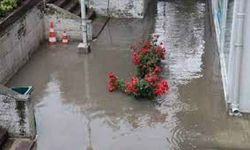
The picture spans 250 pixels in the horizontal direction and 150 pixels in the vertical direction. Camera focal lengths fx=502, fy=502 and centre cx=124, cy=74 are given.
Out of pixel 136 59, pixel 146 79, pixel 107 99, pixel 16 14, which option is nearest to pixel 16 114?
pixel 107 99

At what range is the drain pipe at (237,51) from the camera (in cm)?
945

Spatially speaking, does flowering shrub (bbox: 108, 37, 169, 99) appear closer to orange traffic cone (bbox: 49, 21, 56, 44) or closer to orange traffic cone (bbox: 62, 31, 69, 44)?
orange traffic cone (bbox: 62, 31, 69, 44)

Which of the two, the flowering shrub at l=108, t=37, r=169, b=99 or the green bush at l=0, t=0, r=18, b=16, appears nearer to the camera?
the flowering shrub at l=108, t=37, r=169, b=99

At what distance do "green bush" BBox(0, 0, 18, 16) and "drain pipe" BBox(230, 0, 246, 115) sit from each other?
6012mm

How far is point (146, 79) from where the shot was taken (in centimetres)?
1086

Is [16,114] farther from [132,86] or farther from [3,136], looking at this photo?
[132,86]

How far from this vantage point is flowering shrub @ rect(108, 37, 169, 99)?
423 inches

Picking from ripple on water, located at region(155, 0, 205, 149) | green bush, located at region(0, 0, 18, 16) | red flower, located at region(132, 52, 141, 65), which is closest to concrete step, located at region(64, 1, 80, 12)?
ripple on water, located at region(155, 0, 205, 149)

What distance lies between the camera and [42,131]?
373 inches

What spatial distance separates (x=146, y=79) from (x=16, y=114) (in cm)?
311

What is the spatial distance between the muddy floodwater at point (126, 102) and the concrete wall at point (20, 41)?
0.23m

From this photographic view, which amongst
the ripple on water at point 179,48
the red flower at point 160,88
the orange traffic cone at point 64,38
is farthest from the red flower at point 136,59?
the orange traffic cone at point 64,38

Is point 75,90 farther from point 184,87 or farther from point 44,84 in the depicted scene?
point 184,87

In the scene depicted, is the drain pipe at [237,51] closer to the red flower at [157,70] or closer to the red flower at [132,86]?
the red flower at [132,86]
